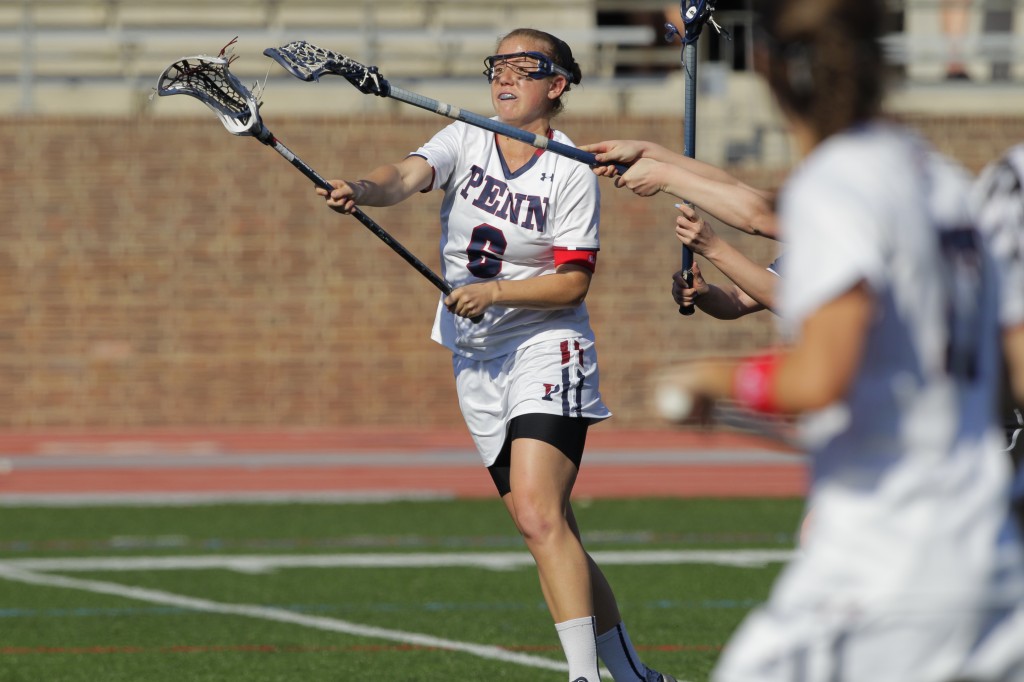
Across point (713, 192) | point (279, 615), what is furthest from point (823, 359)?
point (279, 615)

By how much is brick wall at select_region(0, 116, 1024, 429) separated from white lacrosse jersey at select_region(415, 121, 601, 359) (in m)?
11.7

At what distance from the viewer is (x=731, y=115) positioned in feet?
60.5

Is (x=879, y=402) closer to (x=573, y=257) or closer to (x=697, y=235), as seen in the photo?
(x=697, y=235)

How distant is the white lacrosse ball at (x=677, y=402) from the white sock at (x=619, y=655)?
8.91 feet

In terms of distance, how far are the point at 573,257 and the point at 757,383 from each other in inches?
110

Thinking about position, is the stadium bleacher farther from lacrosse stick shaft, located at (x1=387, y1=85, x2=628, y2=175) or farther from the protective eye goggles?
lacrosse stick shaft, located at (x1=387, y1=85, x2=628, y2=175)

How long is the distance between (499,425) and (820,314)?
307 cm

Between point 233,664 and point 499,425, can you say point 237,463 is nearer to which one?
point 233,664

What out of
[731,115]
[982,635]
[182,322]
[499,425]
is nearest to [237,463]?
[182,322]

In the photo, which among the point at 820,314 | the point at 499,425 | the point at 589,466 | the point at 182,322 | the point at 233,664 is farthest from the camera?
the point at 182,322

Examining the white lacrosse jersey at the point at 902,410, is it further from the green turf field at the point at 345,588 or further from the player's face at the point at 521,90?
the green turf field at the point at 345,588

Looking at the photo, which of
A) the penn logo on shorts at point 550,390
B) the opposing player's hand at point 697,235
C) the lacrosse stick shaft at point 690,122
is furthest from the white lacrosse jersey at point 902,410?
the penn logo on shorts at point 550,390

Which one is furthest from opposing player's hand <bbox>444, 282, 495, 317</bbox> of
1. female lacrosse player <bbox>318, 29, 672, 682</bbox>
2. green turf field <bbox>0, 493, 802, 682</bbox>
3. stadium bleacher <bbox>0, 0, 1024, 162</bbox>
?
stadium bleacher <bbox>0, 0, 1024, 162</bbox>

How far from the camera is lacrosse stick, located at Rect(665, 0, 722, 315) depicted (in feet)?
16.5
